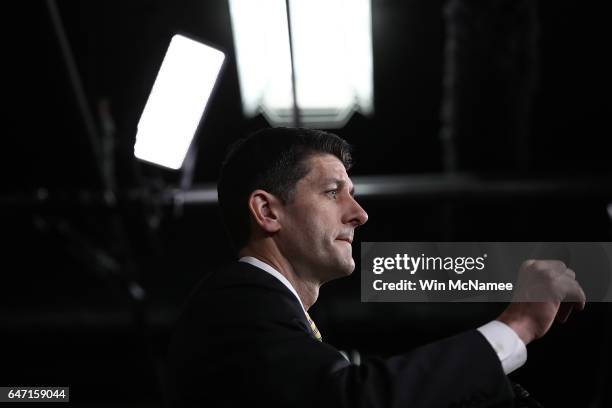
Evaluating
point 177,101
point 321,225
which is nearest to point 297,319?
point 321,225

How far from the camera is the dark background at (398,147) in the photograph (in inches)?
99.1

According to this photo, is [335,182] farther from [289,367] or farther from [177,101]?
→ [177,101]

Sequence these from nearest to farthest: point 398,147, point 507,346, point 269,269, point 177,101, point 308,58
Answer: point 507,346
point 269,269
point 177,101
point 308,58
point 398,147

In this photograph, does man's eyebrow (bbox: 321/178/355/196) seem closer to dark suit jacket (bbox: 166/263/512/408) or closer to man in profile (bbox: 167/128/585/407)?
man in profile (bbox: 167/128/585/407)

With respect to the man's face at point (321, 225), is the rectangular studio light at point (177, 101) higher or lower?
higher

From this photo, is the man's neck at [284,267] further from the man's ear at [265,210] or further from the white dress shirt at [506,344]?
the white dress shirt at [506,344]

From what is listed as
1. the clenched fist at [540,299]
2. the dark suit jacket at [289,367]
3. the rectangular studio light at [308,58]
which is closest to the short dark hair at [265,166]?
the dark suit jacket at [289,367]

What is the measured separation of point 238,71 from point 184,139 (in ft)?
3.18

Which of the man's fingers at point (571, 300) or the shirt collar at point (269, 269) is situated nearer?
the man's fingers at point (571, 300)

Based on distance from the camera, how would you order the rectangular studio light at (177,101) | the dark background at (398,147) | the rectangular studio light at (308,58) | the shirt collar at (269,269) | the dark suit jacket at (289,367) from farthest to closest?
1. the rectangular studio light at (308,58)
2. the dark background at (398,147)
3. the rectangular studio light at (177,101)
4. the shirt collar at (269,269)
5. the dark suit jacket at (289,367)

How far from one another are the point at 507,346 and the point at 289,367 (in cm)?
24

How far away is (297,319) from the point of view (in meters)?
0.84

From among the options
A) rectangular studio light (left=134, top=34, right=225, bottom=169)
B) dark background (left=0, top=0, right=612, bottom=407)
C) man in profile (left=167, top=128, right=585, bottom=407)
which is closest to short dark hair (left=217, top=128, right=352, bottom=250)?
man in profile (left=167, top=128, right=585, bottom=407)

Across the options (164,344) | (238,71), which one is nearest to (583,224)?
(238,71)
